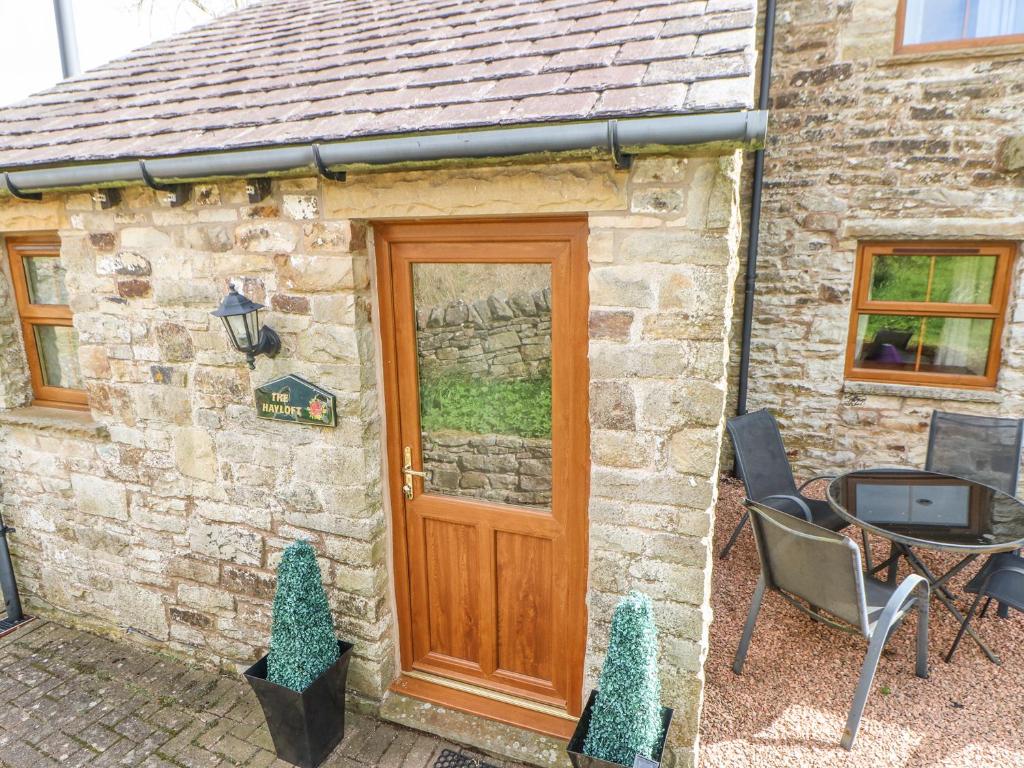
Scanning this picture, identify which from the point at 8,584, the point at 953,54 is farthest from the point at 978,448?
the point at 8,584

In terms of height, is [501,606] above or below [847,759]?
above

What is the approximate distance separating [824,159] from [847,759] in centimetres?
459

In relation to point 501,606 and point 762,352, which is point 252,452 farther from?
point 762,352

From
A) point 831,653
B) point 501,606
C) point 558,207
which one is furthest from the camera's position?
point 831,653

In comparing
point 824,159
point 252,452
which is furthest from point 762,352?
point 252,452

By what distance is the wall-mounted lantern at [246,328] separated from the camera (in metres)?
2.82

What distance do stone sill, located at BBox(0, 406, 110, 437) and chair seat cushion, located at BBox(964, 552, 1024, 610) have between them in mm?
5208

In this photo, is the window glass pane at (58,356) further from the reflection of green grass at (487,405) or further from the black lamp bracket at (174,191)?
the reflection of green grass at (487,405)

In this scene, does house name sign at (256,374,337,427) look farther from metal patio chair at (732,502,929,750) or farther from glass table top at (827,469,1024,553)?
glass table top at (827,469,1024,553)

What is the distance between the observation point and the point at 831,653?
364 cm

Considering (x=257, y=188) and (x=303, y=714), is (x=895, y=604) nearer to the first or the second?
(x=303, y=714)

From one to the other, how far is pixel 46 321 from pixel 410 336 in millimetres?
2697

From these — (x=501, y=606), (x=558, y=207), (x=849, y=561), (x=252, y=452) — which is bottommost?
(x=501, y=606)

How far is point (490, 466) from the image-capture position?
120 inches
